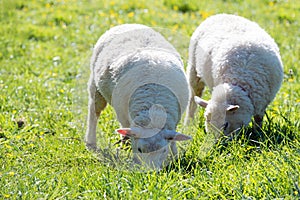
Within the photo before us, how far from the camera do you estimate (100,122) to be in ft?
19.6

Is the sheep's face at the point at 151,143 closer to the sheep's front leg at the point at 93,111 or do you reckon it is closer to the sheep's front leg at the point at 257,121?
the sheep's front leg at the point at 93,111

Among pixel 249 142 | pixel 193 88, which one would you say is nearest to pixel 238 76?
pixel 249 142

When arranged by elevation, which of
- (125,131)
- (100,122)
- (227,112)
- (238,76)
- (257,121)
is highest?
(238,76)

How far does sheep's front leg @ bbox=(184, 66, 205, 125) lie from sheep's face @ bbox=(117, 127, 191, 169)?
70.1 inches

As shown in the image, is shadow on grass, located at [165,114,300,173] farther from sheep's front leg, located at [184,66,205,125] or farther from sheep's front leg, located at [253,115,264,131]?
sheep's front leg, located at [184,66,205,125]

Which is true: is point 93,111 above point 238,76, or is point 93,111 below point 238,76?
below

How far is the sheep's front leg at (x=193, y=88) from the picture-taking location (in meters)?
6.37

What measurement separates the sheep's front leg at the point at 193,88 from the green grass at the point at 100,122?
0.47m

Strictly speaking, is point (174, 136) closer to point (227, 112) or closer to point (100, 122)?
point (227, 112)

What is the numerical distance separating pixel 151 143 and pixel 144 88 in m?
0.52

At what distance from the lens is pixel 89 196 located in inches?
156

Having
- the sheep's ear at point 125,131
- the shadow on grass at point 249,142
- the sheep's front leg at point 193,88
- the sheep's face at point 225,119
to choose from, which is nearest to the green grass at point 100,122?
the shadow on grass at point 249,142

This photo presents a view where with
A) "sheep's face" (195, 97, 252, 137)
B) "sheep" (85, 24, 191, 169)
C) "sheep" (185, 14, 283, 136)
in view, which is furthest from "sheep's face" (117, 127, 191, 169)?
"sheep's face" (195, 97, 252, 137)

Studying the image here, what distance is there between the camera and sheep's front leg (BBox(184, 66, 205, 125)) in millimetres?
6367
